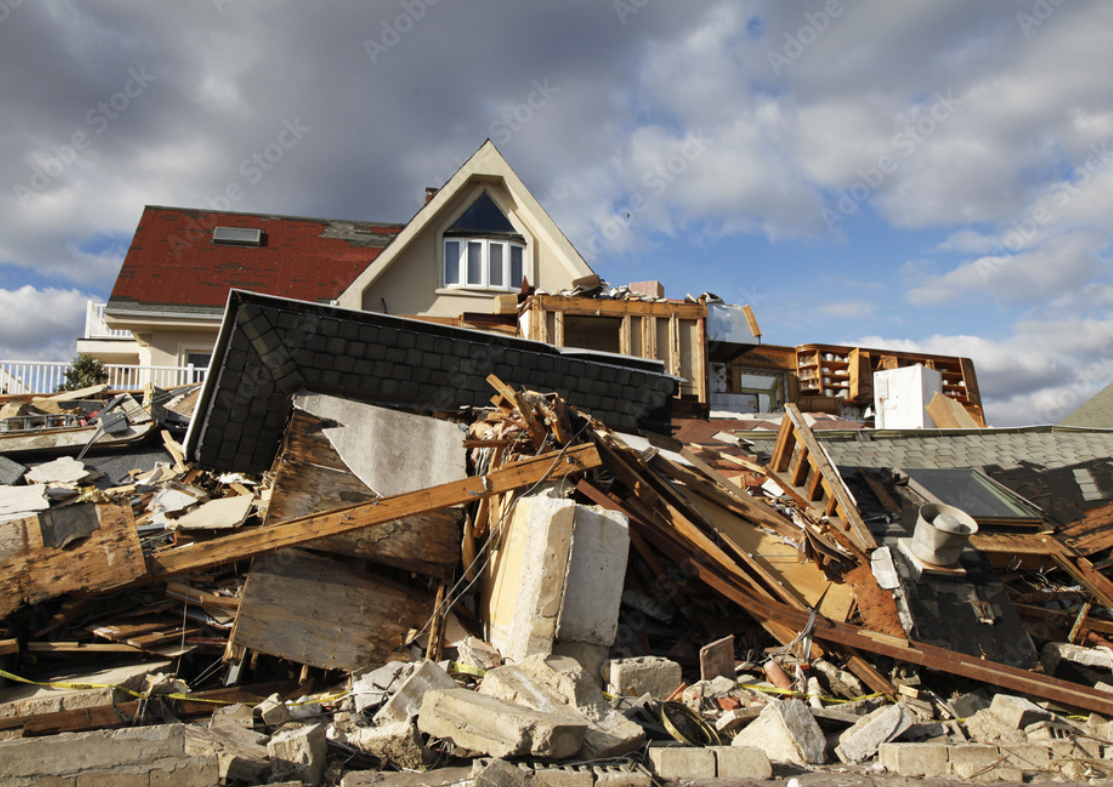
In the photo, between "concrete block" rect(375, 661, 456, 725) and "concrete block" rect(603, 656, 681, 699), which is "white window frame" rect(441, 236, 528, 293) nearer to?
"concrete block" rect(603, 656, 681, 699)

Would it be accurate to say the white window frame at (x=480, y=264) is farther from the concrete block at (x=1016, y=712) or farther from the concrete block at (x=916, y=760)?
the concrete block at (x=916, y=760)

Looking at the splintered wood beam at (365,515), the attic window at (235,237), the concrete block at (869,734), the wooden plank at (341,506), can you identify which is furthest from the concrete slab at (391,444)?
the attic window at (235,237)

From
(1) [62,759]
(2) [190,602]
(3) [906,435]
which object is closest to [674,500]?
(2) [190,602]

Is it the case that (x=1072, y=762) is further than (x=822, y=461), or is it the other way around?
(x=822, y=461)

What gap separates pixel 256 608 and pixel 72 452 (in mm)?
6143

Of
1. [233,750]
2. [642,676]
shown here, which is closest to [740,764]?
[642,676]

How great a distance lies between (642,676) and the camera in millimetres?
5273

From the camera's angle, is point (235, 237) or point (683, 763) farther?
point (235, 237)

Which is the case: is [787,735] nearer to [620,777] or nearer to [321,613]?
[620,777]

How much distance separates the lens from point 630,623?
6.16m

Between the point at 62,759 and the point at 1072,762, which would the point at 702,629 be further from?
the point at 62,759

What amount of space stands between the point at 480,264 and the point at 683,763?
47.4ft

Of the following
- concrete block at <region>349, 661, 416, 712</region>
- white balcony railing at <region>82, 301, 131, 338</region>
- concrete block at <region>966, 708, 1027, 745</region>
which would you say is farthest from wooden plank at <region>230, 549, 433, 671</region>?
white balcony railing at <region>82, 301, 131, 338</region>

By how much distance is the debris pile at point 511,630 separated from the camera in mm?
4266
